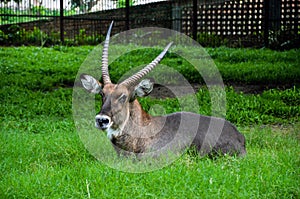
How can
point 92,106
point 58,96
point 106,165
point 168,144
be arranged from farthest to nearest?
point 58,96
point 92,106
point 168,144
point 106,165

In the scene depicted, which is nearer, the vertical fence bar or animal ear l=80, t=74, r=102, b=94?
animal ear l=80, t=74, r=102, b=94

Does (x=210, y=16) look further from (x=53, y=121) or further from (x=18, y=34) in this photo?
(x=53, y=121)

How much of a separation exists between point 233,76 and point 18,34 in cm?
847

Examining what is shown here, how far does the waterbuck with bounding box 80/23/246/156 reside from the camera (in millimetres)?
5742

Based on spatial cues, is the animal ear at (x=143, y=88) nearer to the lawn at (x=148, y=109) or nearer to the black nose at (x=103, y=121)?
the black nose at (x=103, y=121)

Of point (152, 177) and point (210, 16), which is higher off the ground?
point (210, 16)

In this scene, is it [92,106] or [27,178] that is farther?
[92,106]

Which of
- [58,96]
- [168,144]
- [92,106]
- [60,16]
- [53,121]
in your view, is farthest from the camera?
[60,16]

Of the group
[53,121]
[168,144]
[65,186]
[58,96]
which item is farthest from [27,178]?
[58,96]

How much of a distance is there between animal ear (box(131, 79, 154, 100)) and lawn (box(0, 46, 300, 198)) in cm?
80

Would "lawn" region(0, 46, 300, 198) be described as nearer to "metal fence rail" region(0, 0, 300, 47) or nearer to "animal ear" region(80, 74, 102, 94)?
"animal ear" region(80, 74, 102, 94)

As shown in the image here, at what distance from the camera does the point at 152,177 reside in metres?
5.02

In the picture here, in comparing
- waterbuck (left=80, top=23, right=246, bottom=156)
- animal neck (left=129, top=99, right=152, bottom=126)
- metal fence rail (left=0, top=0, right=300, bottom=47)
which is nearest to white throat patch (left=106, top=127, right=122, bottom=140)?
waterbuck (left=80, top=23, right=246, bottom=156)

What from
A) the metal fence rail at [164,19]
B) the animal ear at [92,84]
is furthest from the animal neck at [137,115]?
the metal fence rail at [164,19]
